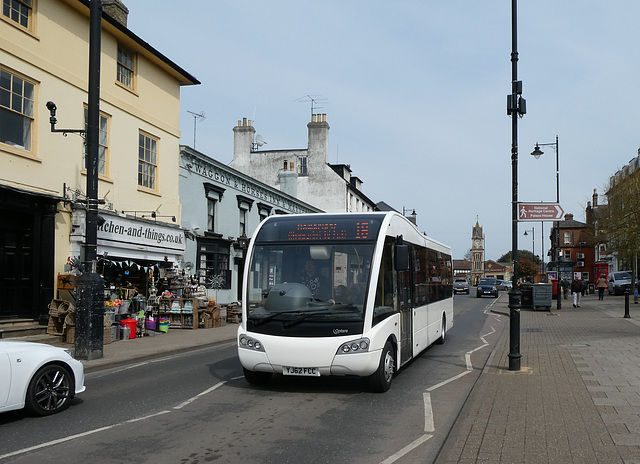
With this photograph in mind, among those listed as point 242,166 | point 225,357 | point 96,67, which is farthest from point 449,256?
point 242,166

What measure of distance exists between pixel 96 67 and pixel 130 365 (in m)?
6.11

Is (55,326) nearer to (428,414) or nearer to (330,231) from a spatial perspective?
(330,231)

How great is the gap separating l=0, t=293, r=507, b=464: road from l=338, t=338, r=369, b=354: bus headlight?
0.68 m

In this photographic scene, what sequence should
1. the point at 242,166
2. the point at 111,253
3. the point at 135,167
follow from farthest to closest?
the point at 242,166, the point at 135,167, the point at 111,253

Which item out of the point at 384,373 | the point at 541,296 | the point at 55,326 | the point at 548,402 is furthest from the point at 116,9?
the point at 541,296

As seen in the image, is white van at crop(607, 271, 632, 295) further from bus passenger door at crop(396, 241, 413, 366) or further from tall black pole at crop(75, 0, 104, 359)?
tall black pole at crop(75, 0, 104, 359)

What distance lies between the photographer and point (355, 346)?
7965 mm

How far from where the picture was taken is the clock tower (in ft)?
527

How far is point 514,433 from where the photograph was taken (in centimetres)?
606

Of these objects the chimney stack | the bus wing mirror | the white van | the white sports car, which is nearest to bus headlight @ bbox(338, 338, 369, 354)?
the bus wing mirror

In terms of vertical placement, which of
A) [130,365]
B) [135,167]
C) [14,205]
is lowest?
[130,365]

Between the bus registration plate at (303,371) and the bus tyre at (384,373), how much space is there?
2.85ft

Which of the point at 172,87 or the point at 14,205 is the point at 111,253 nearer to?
the point at 14,205

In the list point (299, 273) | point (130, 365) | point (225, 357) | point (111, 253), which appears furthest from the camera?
point (111, 253)
